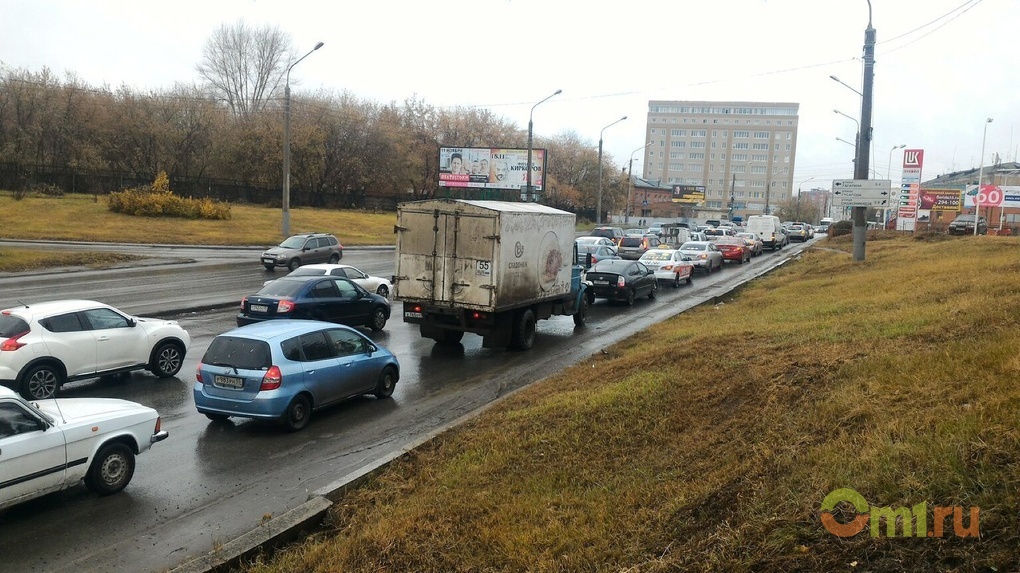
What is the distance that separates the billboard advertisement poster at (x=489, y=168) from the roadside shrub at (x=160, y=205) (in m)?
15.4

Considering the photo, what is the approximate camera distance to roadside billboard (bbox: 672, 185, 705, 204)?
4648 inches

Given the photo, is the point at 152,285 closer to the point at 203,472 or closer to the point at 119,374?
the point at 119,374

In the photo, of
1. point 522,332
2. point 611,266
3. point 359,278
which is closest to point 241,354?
point 522,332

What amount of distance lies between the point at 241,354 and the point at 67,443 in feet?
9.28

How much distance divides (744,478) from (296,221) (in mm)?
51580

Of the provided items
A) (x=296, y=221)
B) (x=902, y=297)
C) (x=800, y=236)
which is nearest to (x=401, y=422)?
(x=902, y=297)

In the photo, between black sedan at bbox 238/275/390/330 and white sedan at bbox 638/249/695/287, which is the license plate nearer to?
black sedan at bbox 238/275/390/330

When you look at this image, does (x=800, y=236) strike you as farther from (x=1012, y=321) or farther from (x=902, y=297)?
(x=1012, y=321)

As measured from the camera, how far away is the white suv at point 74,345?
9914 millimetres

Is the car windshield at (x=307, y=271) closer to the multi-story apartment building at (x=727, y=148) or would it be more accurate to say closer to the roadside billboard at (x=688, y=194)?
the roadside billboard at (x=688, y=194)

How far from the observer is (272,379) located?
923 cm

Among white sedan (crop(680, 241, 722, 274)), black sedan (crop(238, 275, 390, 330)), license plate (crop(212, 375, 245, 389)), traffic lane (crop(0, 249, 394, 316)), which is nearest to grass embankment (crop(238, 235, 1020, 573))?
license plate (crop(212, 375, 245, 389))

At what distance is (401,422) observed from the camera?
10086 millimetres

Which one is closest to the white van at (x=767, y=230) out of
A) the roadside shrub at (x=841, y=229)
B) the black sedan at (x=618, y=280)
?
the roadside shrub at (x=841, y=229)
